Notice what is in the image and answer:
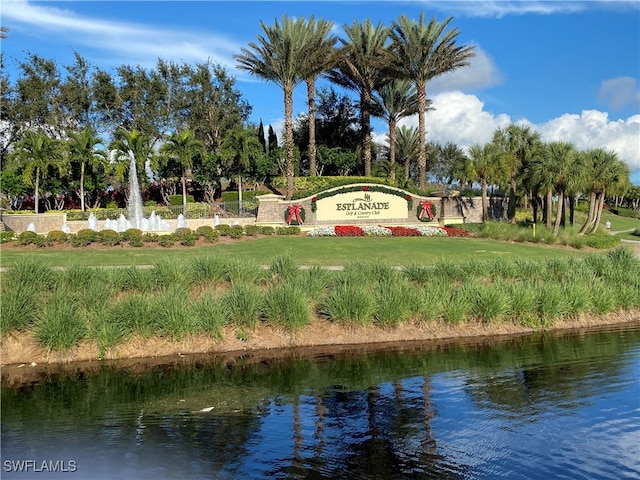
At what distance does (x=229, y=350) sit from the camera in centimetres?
1352

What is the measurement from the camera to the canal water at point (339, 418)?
727 centimetres

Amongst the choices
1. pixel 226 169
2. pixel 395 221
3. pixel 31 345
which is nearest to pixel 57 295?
pixel 31 345

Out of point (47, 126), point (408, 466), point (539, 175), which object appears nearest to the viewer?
point (408, 466)

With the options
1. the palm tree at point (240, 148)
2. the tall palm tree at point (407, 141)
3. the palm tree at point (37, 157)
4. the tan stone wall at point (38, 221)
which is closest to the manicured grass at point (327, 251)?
the tan stone wall at point (38, 221)

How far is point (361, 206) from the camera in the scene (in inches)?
1469

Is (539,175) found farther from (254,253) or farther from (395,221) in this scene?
(254,253)

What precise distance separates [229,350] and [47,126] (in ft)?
166

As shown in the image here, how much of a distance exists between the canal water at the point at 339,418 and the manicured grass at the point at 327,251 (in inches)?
337

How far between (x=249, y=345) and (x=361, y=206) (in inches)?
964

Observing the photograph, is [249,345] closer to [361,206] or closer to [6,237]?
[6,237]

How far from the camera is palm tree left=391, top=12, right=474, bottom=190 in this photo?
40969 millimetres

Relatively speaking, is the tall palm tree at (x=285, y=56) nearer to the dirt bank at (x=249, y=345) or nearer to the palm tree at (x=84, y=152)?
the palm tree at (x=84, y=152)

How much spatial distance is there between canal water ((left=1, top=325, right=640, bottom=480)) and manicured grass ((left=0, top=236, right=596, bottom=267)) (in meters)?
8.57

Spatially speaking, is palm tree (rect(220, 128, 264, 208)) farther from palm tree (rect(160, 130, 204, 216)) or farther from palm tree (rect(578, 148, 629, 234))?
palm tree (rect(578, 148, 629, 234))
